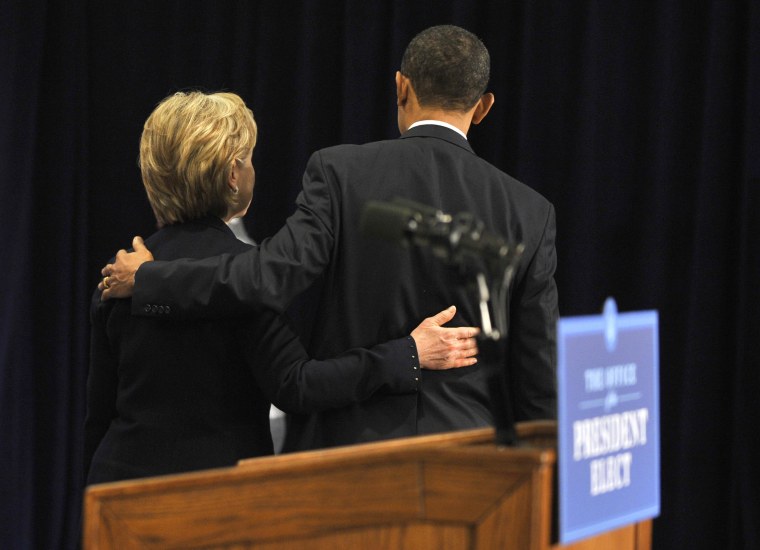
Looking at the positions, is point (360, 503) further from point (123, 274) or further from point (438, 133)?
point (438, 133)

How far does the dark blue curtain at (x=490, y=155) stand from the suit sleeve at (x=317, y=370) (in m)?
1.38

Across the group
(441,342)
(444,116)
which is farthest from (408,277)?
(444,116)

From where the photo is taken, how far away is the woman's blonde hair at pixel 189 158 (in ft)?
5.90

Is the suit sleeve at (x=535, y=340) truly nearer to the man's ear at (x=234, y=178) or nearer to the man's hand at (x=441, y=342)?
the man's hand at (x=441, y=342)

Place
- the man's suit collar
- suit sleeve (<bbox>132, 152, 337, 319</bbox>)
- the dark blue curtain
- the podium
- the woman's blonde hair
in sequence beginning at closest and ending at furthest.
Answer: the podium → suit sleeve (<bbox>132, 152, 337, 319</bbox>) → the woman's blonde hair → the man's suit collar → the dark blue curtain

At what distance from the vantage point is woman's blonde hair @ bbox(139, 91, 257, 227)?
1800mm

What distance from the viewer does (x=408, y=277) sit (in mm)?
1856

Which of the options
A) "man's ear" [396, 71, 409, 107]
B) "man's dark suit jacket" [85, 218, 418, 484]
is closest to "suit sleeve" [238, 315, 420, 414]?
"man's dark suit jacket" [85, 218, 418, 484]

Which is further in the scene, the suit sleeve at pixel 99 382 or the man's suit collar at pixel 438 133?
the man's suit collar at pixel 438 133

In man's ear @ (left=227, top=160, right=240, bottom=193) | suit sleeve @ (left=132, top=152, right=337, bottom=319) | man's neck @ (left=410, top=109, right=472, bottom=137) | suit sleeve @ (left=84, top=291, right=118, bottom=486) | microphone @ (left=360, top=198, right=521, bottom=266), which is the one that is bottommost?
suit sleeve @ (left=84, top=291, right=118, bottom=486)

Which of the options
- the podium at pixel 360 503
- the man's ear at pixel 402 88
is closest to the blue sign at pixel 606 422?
the podium at pixel 360 503

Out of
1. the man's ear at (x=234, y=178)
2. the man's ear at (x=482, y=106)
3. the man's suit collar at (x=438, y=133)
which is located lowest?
the man's ear at (x=234, y=178)

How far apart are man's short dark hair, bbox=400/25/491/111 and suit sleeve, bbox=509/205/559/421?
0.33 metres

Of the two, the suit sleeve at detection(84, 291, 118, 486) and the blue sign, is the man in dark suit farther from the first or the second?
the blue sign
